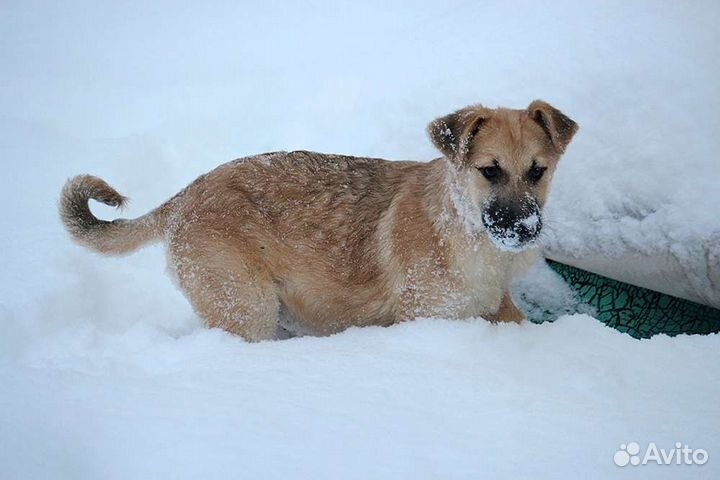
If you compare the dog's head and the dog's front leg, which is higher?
the dog's head

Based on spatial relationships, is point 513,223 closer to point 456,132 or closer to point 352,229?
point 456,132

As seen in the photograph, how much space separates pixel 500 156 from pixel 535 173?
25 cm

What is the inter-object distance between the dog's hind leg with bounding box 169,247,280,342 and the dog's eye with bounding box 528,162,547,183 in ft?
6.05

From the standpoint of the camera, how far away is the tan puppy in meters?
4.08

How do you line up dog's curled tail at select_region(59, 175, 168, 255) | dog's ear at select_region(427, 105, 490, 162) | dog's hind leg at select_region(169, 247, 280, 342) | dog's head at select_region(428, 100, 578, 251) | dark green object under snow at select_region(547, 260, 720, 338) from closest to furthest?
1. dog's head at select_region(428, 100, 578, 251)
2. dog's ear at select_region(427, 105, 490, 162)
3. dog's hind leg at select_region(169, 247, 280, 342)
4. dog's curled tail at select_region(59, 175, 168, 255)
5. dark green object under snow at select_region(547, 260, 720, 338)

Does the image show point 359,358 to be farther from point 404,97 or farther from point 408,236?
point 404,97

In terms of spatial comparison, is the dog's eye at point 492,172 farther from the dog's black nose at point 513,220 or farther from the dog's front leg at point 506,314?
the dog's front leg at point 506,314

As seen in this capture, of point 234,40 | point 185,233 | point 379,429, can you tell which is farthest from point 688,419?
point 234,40

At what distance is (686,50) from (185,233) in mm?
4371

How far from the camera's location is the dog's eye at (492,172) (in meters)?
4.03

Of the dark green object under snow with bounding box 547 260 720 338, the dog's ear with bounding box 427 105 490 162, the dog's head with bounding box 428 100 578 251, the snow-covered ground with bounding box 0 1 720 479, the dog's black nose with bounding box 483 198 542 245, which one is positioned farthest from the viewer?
the dark green object under snow with bounding box 547 260 720 338

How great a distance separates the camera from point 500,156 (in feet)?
13.2
